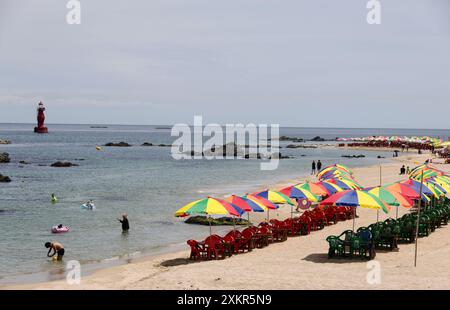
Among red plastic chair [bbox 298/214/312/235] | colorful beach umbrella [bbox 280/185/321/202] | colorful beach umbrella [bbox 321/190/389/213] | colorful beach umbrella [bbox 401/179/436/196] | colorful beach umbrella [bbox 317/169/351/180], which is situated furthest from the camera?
colorful beach umbrella [bbox 317/169/351/180]

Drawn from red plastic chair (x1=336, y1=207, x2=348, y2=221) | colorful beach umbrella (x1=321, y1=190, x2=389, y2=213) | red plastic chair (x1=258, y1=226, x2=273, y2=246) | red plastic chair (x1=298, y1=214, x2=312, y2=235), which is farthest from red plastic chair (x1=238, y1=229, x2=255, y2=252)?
red plastic chair (x1=336, y1=207, x2=348, y2=221)

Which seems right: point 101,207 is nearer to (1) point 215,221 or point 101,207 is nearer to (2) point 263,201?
(1) point 215,221

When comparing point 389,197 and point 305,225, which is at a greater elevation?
point 389,197

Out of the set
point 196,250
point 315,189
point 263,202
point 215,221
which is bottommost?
point 215,221

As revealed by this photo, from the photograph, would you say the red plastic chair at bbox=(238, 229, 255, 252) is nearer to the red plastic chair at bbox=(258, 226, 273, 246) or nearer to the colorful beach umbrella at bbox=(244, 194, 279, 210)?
the red plastic chair at bbox=(258, 226, 273, 246)

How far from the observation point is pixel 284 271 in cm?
1384

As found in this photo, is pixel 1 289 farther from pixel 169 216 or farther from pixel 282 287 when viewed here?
pixel 169 216

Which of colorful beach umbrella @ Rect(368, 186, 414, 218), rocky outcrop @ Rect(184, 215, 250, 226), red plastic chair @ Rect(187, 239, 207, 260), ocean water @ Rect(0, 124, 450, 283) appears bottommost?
ocean water @ Rect(0, 124, 450, 283)

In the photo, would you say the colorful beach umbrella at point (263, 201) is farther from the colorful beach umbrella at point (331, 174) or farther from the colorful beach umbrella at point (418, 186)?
the colorful beach umbrella at point (331, 174)

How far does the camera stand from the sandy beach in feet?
40.4

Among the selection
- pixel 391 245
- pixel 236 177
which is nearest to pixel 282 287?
pixel 391 245

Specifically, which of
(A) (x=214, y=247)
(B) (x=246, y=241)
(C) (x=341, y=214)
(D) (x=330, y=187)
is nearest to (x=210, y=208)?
(A) (x=214, y=247)

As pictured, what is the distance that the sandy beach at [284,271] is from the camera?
12.3 m

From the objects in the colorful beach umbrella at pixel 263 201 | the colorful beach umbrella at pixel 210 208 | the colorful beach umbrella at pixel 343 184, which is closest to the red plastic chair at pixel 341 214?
the colorful beach umbrella at pixel 343 184
